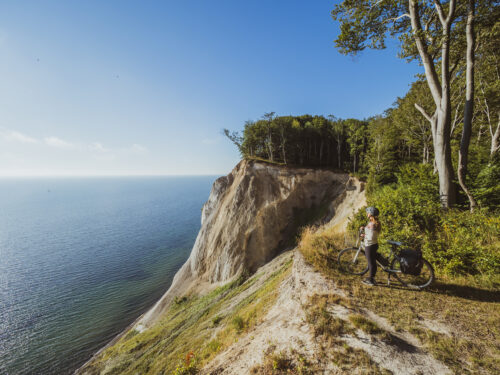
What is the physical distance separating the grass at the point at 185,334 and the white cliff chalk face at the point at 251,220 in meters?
2.66

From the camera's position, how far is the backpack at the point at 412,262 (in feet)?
17.7

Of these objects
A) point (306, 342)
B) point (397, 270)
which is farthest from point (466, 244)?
point (306, 342)

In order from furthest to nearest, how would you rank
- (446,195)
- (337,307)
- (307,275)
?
1. (446,195)
2. (307,275)
3. (337,307)

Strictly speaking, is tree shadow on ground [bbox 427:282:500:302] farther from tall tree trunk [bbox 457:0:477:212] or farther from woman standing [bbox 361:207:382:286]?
tall tree trunk [bbox 457:0:477:212]

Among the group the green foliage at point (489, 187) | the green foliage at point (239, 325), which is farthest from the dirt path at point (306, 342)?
the green foliage at point (489, 187)

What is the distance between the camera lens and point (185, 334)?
1431cm

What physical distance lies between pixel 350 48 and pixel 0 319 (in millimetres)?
52075

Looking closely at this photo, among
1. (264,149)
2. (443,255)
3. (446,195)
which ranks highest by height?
(264,149)

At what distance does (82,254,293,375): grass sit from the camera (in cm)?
867

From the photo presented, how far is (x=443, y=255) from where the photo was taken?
236 inches

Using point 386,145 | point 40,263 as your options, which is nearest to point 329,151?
point 386,145

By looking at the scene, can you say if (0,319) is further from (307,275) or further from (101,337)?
(307,275)

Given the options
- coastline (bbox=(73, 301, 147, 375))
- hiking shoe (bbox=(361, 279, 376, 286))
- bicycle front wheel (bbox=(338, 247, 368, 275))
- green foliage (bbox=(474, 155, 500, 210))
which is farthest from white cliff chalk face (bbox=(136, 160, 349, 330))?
hiking shoe (bbox=(361, 279, 376, 286))

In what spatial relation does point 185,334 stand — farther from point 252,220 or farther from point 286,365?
point 252,220
